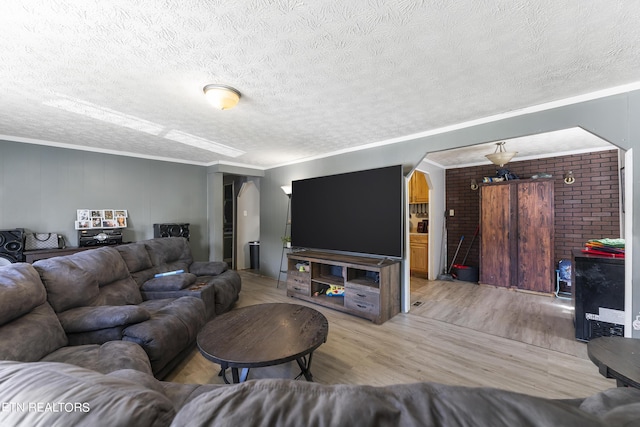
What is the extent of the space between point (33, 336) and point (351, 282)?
9.14ft

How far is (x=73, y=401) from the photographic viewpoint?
1.63ft

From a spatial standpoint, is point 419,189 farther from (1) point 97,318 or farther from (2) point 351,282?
(1) point 97,318

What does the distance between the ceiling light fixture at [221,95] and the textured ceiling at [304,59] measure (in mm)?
70

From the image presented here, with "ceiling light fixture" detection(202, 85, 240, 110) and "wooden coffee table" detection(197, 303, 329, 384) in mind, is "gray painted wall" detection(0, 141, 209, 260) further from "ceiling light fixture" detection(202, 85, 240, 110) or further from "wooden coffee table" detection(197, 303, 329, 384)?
"wooden coffee table" detection(197, 303, 329, 384)

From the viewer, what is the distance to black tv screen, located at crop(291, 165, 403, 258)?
3.21 m

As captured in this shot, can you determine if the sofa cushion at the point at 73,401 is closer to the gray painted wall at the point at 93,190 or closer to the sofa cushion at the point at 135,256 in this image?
the sofa cushion at the point at 135,256

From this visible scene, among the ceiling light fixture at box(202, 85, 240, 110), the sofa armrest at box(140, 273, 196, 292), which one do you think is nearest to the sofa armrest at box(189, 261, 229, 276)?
the sofa armrest at box(140, 273, 196, 292)

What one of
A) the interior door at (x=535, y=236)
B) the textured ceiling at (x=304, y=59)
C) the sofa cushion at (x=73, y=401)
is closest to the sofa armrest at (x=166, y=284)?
the textured ceiling at (x=304, y=59)

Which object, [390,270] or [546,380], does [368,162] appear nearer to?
[390,270]

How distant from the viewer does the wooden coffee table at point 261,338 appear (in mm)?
1512

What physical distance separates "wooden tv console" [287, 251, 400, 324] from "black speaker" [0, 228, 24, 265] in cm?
336

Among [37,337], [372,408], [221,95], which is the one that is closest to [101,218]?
[37,337]

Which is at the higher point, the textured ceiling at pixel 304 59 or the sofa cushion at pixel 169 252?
the textured ceiling at pixel 304 59

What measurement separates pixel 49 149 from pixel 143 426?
480 centimetres
